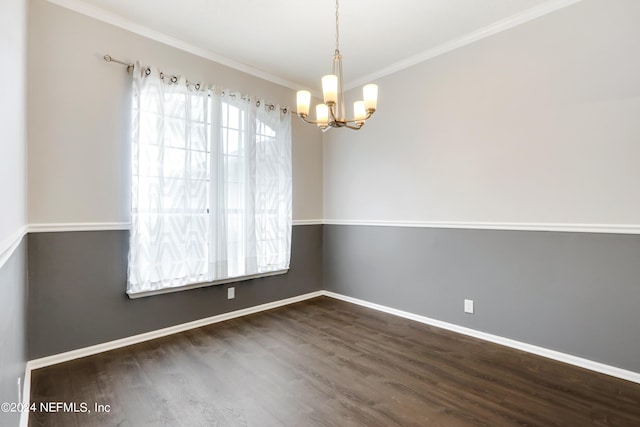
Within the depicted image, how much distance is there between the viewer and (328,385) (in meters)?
2.15

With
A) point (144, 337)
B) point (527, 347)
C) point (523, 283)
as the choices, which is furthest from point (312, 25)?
point (527, 347)

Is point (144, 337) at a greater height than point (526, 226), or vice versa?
point (526, 226)

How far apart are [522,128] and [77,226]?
3.92m

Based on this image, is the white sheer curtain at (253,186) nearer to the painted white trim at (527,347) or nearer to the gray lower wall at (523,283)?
the gray lower wall at (523,283)

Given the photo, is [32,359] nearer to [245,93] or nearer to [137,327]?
[137,327]

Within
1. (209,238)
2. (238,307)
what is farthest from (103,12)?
(238,307)

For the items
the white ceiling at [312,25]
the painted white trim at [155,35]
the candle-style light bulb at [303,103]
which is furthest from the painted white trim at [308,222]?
the candle-style light bulb at [303,103]

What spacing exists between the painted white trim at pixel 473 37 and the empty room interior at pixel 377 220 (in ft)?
0.06

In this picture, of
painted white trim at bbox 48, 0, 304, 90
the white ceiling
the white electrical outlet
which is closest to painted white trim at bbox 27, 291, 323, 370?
the white electrical outlet

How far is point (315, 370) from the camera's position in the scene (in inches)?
93.0

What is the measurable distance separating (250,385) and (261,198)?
6.79 feet

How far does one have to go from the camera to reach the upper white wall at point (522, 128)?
2287 mm

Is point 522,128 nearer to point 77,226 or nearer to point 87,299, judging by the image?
point 77,226

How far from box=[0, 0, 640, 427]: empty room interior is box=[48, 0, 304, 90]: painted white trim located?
2cm
